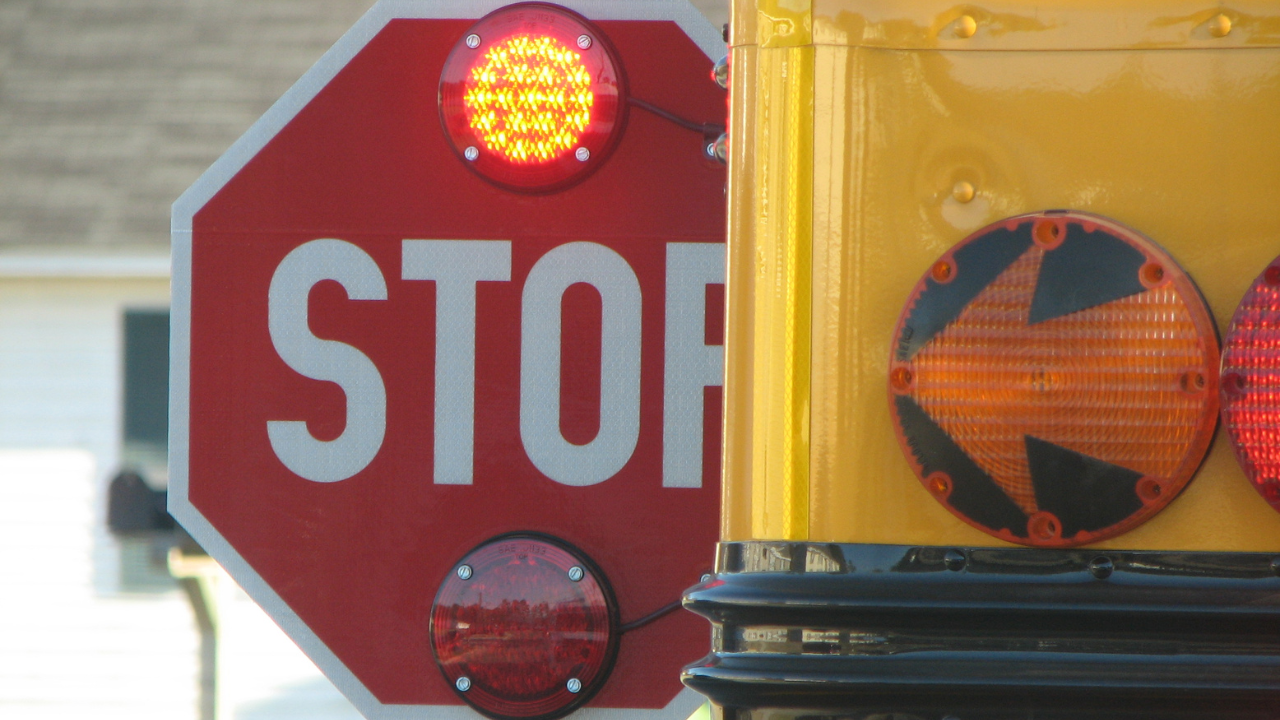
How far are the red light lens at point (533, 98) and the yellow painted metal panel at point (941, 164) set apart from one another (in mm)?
612

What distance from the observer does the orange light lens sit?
1200 millimetres

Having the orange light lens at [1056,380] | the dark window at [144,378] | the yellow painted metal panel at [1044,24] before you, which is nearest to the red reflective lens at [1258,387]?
the orange light lens at [1056,380]

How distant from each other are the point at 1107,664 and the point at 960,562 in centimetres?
15

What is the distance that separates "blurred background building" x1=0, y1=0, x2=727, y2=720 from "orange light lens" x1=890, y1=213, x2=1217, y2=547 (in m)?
8.23

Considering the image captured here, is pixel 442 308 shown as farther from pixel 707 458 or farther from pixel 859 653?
pixel 859 653

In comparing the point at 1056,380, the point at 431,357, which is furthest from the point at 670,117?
the point at 1056,380

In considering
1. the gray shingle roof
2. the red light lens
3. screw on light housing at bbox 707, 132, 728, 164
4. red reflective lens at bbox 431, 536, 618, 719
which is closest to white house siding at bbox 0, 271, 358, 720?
the gray shingle roof

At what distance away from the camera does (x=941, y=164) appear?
125 cm

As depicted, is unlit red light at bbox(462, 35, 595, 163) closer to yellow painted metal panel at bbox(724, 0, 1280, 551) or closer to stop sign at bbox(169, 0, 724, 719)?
stop sign at bbox(169, 0, 724, 719)

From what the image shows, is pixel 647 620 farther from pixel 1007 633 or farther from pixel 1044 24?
pixel 1044 24

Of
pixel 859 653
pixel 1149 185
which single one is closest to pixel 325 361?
pixel 859 653

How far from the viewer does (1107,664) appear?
119 cm

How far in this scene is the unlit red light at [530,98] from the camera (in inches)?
72.3

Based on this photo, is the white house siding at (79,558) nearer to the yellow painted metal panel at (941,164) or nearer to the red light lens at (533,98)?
the red light lens at (533,98)
